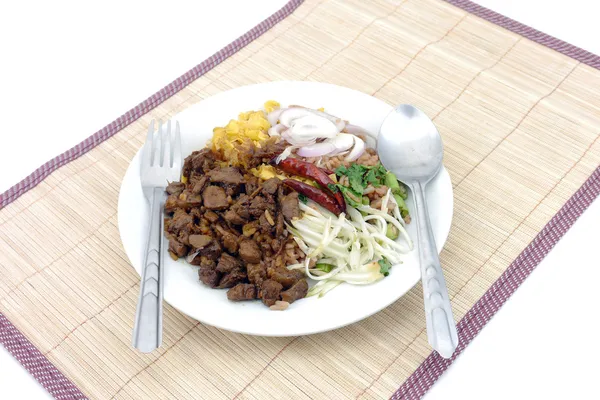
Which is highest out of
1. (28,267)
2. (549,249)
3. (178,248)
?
(178,248)

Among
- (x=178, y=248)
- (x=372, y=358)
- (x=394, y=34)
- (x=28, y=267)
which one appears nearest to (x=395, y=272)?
(x=372, y=358)

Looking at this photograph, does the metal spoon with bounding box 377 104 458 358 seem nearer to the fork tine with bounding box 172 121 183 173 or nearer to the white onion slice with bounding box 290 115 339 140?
the white onion slice with bounding box 290 115 339 140

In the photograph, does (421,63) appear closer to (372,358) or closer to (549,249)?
(549,249)

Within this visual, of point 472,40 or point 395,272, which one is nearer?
point 395,272

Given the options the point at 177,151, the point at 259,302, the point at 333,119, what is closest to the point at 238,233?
the point at 259,302

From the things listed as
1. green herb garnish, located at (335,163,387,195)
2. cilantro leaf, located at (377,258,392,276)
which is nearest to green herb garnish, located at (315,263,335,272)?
cilantro leaf, located at (377,258,392,276)

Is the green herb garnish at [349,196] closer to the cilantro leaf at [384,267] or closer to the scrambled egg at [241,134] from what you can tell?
the cilantro leaf at [384,267]
